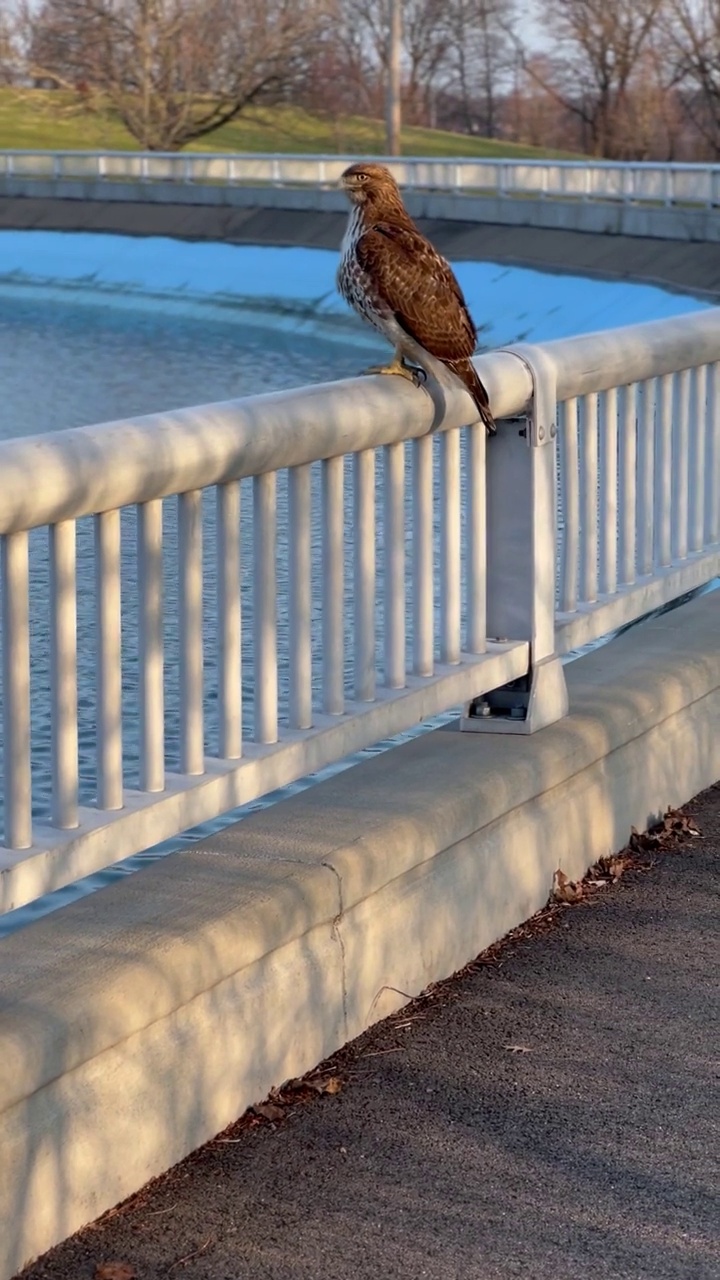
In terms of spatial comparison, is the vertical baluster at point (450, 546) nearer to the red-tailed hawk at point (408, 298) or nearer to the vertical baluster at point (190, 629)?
the red-tailed hawk at point (408, 298)

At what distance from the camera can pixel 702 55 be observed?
228 feet

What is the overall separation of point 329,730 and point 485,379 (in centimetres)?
91

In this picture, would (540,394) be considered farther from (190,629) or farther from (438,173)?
(438,173)

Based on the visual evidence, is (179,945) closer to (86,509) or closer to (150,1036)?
(150,1036)

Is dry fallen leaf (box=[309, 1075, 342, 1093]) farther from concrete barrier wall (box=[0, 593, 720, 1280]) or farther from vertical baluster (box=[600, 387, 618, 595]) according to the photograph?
vertical baluster (box=[600, 387, 618, 595])

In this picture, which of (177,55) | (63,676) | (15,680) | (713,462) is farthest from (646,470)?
(177,55)

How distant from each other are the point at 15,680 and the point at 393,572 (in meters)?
1.31

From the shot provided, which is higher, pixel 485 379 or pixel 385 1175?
pixel 485 379

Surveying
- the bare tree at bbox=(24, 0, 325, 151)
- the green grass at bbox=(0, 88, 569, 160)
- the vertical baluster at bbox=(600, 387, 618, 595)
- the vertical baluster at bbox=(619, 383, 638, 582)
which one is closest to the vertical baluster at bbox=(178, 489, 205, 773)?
the vertical baluster at bbox=(600, 387, 618, 595)

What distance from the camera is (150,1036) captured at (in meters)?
3.22

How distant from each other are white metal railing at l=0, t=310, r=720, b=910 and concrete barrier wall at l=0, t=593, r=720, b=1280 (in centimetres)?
14

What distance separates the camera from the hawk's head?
4801 mm

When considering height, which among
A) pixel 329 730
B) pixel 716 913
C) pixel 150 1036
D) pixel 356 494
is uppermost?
pixel 356 494

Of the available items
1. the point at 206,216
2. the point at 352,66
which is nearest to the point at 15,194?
the point at 206,216
